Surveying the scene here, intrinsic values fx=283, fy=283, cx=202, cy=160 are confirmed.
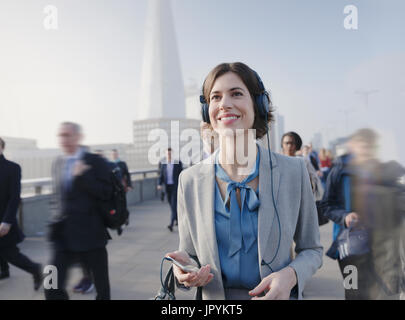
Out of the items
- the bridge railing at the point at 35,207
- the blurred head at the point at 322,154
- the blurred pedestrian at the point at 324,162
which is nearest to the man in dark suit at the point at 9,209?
the bridge railing at the point at 35,207

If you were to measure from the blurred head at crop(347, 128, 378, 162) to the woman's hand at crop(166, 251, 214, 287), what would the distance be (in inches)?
69.1

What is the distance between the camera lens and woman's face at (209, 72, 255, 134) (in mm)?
1021

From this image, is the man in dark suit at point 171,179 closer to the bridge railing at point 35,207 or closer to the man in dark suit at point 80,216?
the bridge railing at point 35,207

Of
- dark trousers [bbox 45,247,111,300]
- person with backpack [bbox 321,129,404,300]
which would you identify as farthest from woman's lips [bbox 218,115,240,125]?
dark trousers [bbox 45,247,111,300]

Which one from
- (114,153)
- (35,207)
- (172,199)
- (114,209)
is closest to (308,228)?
(114,209)

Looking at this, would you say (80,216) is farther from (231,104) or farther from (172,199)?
(172,199)

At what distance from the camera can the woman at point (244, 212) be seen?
1.01 m

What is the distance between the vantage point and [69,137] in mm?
2592

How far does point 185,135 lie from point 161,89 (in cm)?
4181

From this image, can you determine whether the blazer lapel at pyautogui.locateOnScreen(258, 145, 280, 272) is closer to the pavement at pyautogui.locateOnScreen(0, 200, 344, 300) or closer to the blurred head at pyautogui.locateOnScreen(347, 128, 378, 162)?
the blurred head at pyautogui.locateOnScreen(347, 128, 378, 162)

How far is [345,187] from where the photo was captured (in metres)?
2.19

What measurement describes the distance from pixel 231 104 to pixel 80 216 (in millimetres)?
1908

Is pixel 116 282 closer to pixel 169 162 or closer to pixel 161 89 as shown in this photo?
pixel 169 162
